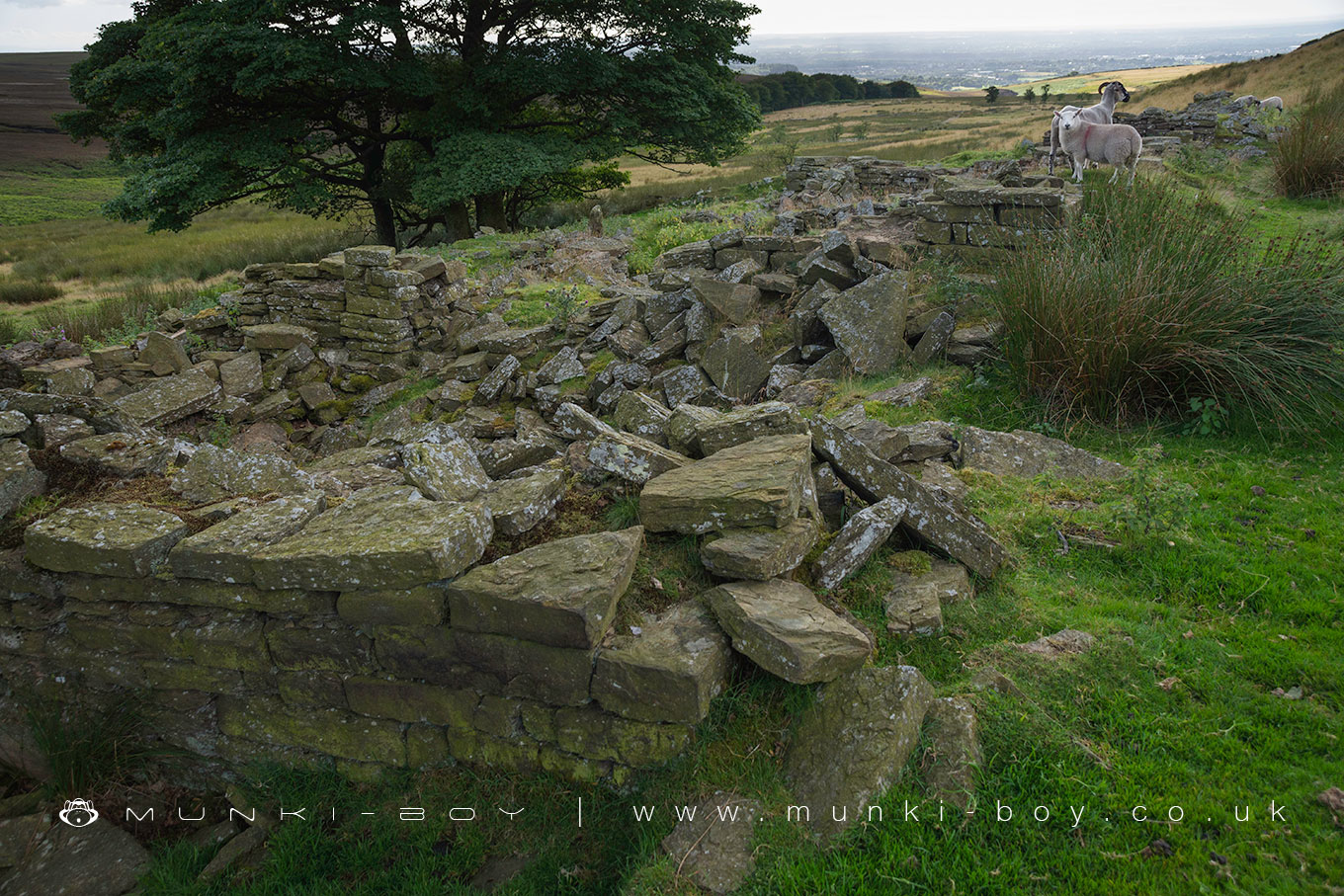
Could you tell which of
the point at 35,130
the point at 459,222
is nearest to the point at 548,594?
the point at 459,222

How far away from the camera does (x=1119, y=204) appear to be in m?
7.96

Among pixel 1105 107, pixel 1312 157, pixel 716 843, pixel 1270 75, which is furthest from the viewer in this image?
pixel 1270 75

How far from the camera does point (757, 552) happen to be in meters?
3.70

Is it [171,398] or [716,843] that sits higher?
[171,398]

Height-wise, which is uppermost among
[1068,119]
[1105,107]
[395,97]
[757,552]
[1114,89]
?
[395,97]

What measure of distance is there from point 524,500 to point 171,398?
6512 mm

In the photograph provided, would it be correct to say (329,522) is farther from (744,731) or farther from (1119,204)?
(1119,204)

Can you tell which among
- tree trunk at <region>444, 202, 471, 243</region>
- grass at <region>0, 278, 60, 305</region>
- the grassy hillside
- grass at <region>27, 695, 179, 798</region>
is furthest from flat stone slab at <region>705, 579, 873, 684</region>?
the grassy hillside

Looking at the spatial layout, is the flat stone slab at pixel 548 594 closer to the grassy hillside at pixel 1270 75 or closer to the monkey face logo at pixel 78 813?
the monkey face logo at pixel 78 813

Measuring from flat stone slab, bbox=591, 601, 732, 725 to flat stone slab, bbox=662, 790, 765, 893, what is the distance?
0.40 meters

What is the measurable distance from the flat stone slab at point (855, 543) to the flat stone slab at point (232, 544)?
3.04 m

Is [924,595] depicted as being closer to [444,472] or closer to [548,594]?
[548,594]

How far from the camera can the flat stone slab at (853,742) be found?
10.1 ft

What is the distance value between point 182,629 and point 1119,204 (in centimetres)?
958
